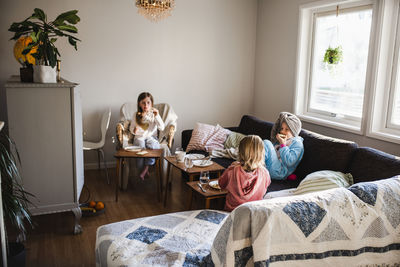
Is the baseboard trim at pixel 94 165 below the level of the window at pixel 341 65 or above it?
below

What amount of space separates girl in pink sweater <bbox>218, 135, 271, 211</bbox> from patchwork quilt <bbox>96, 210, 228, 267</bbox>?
0.22 m

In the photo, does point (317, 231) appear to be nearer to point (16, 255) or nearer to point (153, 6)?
point (16, 255)

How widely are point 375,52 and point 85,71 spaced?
346 cm

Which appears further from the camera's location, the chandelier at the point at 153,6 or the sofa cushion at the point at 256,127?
the sofa cushion at the point at 256,127

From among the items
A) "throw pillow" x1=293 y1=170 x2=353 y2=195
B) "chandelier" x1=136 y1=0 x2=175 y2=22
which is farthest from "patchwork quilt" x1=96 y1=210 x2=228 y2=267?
"chandelier" x1=136 y1=0 x2=175 y2=22

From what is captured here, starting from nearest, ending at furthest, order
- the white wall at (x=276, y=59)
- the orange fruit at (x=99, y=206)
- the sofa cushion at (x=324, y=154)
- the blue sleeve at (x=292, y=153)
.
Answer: the sofa cushion at (x=324, y=154) → the blue sleeve at (x=292, y=153) → the orange fruit at (x=99, y=206) → the white wall at (x=276, y=59)

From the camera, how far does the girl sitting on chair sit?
432 cm

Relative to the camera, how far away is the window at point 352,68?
11.9 ft

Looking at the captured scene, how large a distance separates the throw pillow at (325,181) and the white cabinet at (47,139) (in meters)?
1.90

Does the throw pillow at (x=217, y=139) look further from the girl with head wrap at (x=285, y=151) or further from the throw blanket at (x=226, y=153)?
the girl with head wrap at (x=285, y=151)

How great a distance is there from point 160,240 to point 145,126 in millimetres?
2414

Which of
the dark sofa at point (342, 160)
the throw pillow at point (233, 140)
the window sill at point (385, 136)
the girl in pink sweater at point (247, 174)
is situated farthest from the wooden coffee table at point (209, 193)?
the window sill at point (385, 136)

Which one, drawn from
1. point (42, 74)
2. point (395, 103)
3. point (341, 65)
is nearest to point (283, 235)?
point (42, 74)

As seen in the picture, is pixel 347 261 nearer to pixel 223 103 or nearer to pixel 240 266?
pixel 240 266
